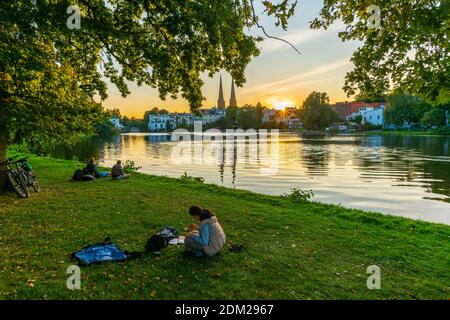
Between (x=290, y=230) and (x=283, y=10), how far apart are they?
6.73m

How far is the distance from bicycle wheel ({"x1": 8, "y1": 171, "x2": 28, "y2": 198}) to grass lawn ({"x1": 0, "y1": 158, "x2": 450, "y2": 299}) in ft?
1.21

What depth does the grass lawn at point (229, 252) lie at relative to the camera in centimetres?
618

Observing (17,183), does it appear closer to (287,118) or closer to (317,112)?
(317,112)

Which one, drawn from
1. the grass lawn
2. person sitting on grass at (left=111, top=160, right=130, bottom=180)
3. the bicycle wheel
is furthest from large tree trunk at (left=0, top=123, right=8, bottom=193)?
person sitting on grass at (left=111, top=160, right=130, bottom=180)

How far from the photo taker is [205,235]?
7461 millimetres

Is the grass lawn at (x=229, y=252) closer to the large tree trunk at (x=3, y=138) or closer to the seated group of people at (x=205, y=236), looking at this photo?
the seated group of people at (x=205, y=236)

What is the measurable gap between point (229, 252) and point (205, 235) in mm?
978

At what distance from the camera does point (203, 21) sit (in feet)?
24.8

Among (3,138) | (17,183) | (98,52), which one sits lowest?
(17,183)

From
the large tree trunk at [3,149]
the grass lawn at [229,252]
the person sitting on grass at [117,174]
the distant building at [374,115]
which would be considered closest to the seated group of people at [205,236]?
the grass lawn at [229,252]

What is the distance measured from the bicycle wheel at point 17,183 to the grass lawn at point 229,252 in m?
0.37

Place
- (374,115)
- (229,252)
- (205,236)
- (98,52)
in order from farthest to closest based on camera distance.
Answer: (374,115)
(98,52)
(229,252)
(205,236)

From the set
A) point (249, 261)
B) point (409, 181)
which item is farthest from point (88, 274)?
point (409, 181)

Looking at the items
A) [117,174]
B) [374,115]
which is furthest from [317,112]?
[117,174]
